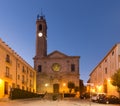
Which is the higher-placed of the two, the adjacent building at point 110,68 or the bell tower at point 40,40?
the bell tower at point 40,40

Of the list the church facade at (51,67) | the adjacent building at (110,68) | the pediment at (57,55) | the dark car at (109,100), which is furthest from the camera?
the pediment at (57,55)

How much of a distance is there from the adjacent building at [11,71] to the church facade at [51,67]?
13.8 meters

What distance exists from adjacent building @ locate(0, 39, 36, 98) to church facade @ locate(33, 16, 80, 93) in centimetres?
1384

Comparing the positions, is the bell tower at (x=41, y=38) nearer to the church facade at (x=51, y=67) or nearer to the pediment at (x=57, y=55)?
the church facade at (x=51, y=67)

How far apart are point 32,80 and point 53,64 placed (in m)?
10.9

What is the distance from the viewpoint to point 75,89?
283 ft

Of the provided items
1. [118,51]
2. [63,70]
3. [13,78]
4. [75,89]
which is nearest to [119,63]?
[118,51]

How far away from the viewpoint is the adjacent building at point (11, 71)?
52128 millimetres

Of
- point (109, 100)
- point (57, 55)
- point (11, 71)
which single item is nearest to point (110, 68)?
point (109, 100)

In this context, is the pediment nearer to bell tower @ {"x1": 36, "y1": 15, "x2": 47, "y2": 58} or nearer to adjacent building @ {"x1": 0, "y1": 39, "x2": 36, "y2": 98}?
bell tower @ {"x1": 36, "y1": 15, "x2": 47, "y2": 58}

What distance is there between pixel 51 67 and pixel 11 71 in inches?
1393

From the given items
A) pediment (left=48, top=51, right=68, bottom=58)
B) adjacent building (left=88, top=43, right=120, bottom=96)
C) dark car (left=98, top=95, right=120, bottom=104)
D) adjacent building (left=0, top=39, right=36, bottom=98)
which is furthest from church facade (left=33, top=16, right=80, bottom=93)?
dark car (left=98, top=95, right=120, bottom=104)

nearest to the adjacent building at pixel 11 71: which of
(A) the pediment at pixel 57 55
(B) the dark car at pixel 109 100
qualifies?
(A) the pediment at pixel 57 55

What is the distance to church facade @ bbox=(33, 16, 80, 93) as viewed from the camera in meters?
91.2
